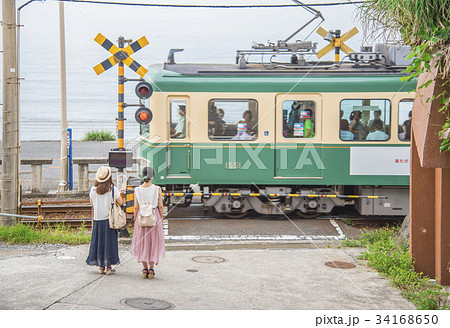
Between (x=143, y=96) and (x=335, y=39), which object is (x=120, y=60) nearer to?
(x=143, y=96)

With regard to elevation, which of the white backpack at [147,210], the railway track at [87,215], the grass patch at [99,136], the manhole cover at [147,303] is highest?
the grass patch at [99,136]

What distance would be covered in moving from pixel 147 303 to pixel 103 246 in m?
1.79

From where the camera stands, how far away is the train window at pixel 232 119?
1437 centimetres

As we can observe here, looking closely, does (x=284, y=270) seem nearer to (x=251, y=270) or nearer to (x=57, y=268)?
(x=251, y=270)

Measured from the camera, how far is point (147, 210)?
8.89m

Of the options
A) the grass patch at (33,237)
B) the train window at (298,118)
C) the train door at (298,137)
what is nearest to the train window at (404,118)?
the train door at (298,137)

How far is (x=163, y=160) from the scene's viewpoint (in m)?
14.4

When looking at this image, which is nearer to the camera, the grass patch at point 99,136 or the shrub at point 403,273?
the shrub at point 403,273

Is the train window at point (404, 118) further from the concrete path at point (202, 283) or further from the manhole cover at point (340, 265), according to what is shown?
the manhole cover at point (340, 265)

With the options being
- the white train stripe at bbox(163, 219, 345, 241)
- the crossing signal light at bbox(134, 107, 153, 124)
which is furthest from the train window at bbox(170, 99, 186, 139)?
the white train stripe at bbox(163, 219, 345, 241)

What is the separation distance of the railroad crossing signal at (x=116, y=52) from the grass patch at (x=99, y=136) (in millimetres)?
26330

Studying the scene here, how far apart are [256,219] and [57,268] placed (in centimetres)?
624

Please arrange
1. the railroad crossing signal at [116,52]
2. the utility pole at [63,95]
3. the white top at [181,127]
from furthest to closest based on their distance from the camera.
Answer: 1. the utility pole at [63,95]
2. the white top at [181,127]
3. the railroad crossing signal at [116,52]

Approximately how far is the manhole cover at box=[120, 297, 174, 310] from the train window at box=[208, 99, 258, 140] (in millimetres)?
7061
